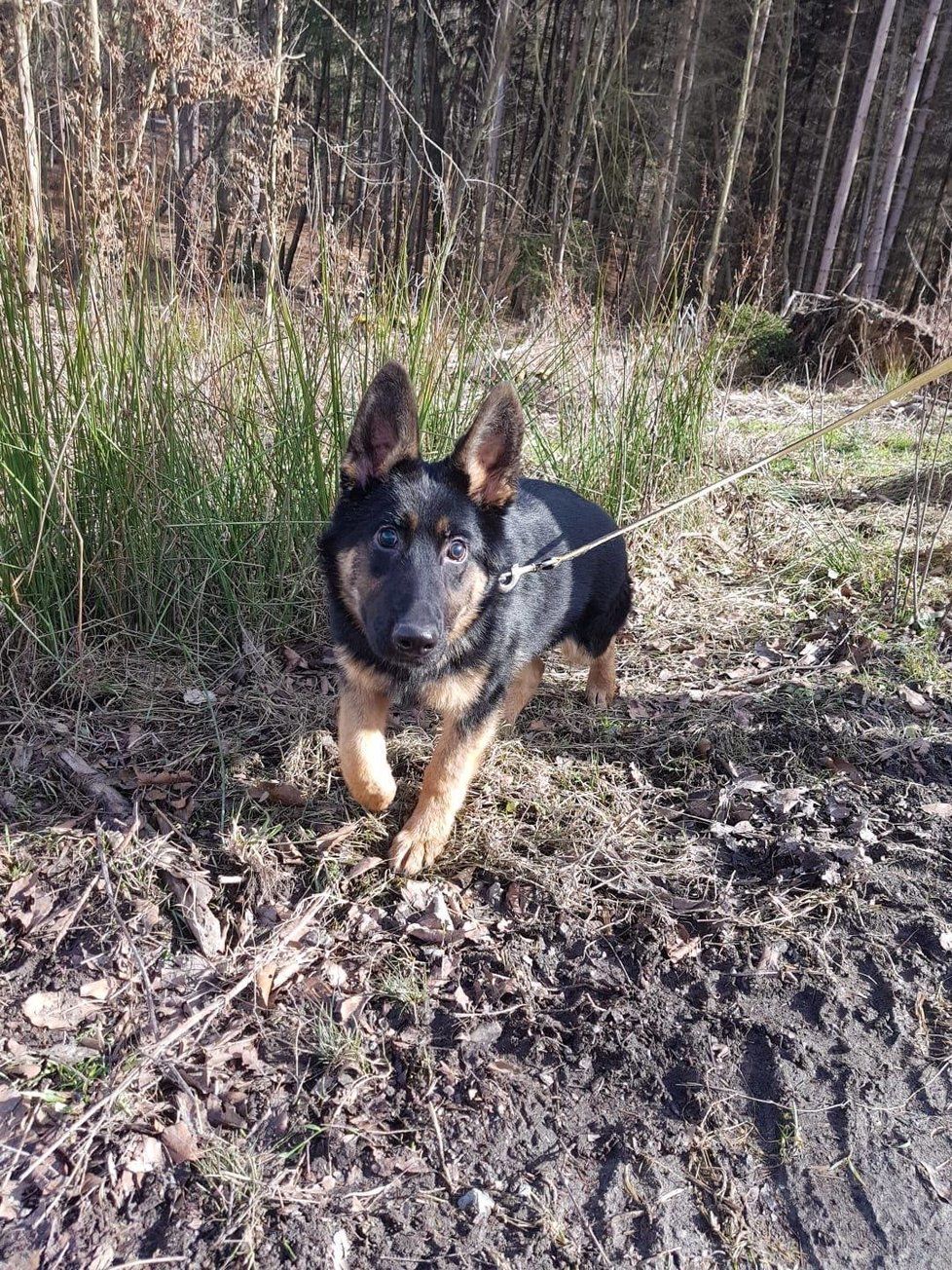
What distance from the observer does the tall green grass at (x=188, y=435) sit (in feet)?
11.7

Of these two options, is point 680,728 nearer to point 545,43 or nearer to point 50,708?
point 50,708

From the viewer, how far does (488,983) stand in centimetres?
271

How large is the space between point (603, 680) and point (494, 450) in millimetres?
1603

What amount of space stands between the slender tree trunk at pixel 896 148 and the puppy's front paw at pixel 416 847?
1488 centimetres

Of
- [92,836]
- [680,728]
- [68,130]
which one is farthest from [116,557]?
[680,728]

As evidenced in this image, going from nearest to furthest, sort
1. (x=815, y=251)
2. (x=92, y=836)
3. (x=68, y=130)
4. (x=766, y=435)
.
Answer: (x=92, y=836), (x=68, y=130), (x=766, y=435), (x=815, y=251)

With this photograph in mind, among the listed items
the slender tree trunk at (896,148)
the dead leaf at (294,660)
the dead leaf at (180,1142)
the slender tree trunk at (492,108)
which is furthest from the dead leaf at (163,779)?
the slender tree trunk at (896,148)

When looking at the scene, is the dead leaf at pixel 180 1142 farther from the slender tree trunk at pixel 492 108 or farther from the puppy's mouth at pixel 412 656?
the slender tree trunk at pixel 492 108

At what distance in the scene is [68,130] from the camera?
11.0ft

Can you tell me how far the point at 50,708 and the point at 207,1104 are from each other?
196 cm

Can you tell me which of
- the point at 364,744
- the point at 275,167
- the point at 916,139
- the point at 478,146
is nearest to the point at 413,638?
the point at 364,744

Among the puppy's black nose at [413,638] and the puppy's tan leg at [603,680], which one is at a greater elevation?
the puppy's black nose at [413,638]

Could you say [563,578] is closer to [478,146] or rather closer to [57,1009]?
[57,1009]

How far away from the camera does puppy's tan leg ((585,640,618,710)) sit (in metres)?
4.27
